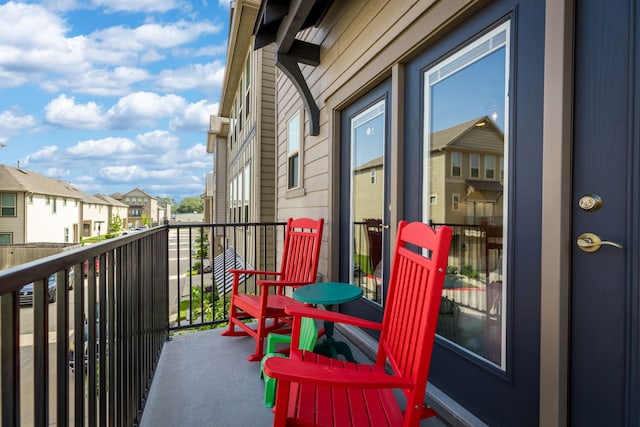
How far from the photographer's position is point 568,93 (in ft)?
3.60

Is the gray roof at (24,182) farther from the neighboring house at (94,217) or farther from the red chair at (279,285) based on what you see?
Answer: the red chair at (279,285)

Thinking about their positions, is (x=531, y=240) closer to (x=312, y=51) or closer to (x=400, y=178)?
(x=400, y=178)

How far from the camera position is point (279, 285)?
2465 mm

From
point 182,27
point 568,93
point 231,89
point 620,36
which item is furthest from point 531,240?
point 182,27

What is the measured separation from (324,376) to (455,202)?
1.14 m

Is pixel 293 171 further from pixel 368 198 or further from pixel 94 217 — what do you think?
pixel 94 217

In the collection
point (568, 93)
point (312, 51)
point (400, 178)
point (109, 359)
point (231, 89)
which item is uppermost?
point (231, 89)

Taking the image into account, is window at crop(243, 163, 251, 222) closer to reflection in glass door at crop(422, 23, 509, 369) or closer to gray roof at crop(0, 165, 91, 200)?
reflection in glass door at crop(422, 23, 509, 369)

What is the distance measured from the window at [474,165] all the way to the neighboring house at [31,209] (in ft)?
76.2

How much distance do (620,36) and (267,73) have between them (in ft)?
19.8

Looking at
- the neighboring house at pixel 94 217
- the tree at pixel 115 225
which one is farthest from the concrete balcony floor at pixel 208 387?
the tree at pixel 115 225

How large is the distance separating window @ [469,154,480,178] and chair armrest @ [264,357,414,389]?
1.03m

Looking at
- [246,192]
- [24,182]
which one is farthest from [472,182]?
[24,182]

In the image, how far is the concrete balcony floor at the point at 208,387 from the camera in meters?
1.75
